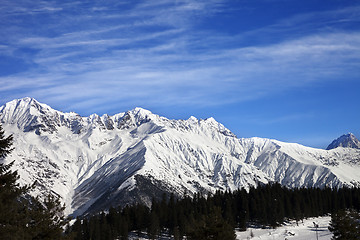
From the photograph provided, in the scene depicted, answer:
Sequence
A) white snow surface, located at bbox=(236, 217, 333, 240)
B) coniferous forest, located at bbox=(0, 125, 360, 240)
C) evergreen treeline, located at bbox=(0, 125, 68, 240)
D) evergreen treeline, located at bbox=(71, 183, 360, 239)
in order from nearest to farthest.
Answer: evergreen treeline, located at bbox=(0, 125, 68, 240) < coniferous forest, located at bbox=(0, 125, 360, 240) < white snow surface, located at bbox=(236, 217, 333, 240) < evergreen treeline, located at bbox=(71, 183, 360, 239)

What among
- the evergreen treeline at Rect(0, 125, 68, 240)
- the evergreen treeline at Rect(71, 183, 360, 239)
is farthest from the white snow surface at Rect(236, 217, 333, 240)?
the evergreen treeline at Rect(0, 125, 68, 240)

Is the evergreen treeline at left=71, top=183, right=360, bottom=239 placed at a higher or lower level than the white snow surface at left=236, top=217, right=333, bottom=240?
higher

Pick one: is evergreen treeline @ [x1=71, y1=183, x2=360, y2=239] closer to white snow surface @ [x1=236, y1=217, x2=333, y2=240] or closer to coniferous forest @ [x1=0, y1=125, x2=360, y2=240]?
coniferous forest @ [x1=0, y1=125, x2=360, y2=240]

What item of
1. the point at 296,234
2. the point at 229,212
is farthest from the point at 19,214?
the point at 229,212

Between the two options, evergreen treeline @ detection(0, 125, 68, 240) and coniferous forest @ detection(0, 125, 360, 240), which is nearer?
evergreen treeline @ detection(0, 125, 68, 240)

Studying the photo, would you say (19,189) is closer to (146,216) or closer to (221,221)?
(221,221)

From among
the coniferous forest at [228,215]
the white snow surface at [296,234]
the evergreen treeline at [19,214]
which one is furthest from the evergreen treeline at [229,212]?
the evergreen treeline at [19,214]

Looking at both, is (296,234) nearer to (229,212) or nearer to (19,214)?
(229,212)

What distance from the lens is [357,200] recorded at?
18300 cm

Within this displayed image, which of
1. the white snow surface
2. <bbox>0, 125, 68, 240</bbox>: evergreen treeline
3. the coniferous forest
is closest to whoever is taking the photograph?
<bbox>0, 125, 68, 240</bbox>: evergreen treeline

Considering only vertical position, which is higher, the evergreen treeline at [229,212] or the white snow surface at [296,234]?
the evergreen treeline at [229,212]

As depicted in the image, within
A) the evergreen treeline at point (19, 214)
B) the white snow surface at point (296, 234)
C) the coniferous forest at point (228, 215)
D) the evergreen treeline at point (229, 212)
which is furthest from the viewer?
the evergreen treeline at point (229, 212)

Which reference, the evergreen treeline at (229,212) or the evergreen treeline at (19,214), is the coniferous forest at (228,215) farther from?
the evergreen treeline at (19,214)

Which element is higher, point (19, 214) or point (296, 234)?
point (19, 214)
